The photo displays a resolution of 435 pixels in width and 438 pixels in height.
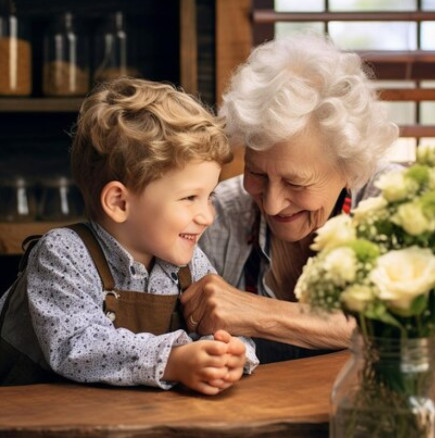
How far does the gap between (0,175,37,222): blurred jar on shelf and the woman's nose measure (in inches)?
47.1

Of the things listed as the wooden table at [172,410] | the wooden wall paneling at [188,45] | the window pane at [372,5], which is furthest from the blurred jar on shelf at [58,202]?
the wooden table at [172,410]

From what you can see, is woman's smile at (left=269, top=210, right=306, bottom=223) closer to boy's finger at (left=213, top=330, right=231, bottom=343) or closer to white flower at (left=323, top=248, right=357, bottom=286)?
boy's finger at (left=213, top=330, right=231, bottom=343)

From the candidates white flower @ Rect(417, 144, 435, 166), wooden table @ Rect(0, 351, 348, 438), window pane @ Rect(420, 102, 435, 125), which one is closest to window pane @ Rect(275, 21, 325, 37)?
window pane @ Rect(420, 102, 435, 125)

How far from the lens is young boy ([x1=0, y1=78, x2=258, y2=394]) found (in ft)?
6.01

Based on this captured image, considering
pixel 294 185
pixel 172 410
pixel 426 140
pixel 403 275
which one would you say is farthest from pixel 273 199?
pixel 426 140

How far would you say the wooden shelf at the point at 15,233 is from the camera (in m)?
3.23

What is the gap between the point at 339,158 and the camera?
2383 millimetres

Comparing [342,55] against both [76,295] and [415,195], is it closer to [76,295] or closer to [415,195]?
[76,295]

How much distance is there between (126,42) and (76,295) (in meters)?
1.68

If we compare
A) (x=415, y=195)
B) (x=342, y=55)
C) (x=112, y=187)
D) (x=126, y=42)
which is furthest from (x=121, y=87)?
(x=126, y=42)

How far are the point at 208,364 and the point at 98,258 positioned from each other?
37cm

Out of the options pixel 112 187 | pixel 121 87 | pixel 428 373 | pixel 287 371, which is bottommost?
pixel 287 371

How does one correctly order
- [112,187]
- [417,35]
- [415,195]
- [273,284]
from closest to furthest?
[415,195] → [112,187] → [273,284] → [417,35]

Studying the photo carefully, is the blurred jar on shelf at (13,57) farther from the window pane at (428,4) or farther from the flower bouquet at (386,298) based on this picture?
the flower bouquet at (386,298)
